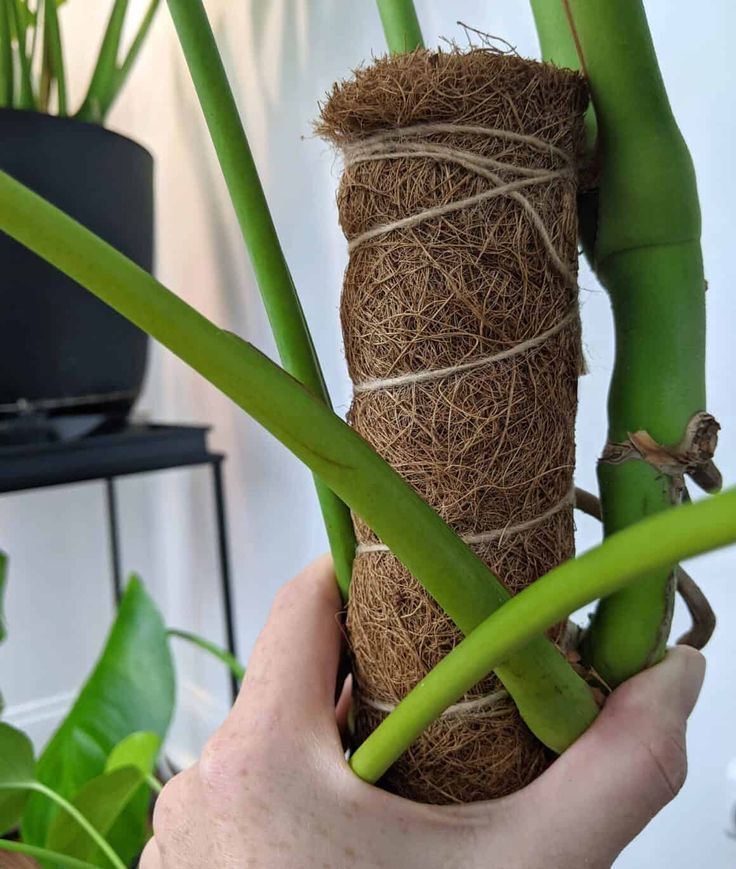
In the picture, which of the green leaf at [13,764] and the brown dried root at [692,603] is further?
the green leaf at [13,764]

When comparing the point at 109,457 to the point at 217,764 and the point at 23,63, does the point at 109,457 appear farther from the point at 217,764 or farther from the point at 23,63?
the point at 217,764

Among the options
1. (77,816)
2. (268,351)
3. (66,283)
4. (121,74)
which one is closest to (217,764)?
(77,816)

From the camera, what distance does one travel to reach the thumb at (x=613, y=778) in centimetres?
24

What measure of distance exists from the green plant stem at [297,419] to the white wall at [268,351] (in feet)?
0.66

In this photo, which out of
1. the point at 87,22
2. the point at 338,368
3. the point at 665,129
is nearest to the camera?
the point at 665,129

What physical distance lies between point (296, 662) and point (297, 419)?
0.13m

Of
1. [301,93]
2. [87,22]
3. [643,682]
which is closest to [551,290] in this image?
[643,682]

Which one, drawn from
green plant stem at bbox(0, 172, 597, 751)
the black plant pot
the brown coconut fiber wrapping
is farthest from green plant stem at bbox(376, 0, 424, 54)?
the black plant pot

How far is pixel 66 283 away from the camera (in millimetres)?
657

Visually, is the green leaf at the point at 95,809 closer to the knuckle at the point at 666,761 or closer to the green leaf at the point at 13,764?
the green leaf at the point at 13,764

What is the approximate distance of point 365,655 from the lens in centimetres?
29

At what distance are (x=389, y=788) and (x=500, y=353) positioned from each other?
164 millimetres

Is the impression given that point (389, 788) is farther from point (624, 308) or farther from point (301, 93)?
point (301, 93)

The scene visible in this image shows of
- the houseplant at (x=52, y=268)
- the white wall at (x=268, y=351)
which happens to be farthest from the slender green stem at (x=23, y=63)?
the white wall at (x=268, y=351)
